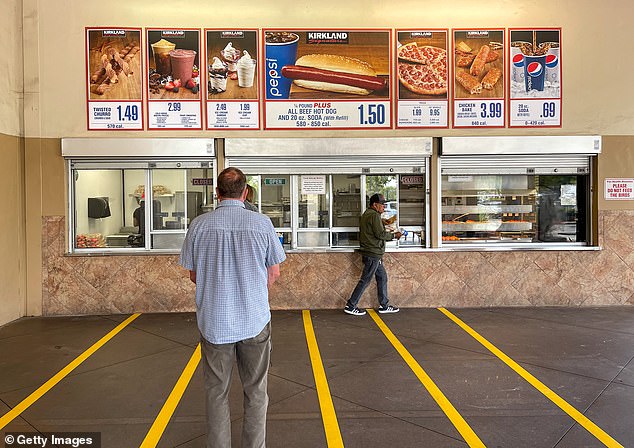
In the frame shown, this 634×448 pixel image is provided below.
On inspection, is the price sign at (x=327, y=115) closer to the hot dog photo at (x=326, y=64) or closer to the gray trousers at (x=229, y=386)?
the hot dog photo at (x=326, y=64)

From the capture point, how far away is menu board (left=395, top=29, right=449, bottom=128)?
8594 millimetres

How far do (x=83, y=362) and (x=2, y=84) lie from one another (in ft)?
15.8

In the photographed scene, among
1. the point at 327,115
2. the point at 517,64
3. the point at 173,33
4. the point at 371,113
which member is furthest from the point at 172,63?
the point at 517,64

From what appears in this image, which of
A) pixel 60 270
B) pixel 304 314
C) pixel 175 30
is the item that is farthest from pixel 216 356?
pixel 175 30

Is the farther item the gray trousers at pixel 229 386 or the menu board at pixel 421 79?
the menu board at pixel 421 79

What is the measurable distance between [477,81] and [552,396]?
5803 mm

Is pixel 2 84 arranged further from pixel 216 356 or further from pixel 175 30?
pixel 216 356

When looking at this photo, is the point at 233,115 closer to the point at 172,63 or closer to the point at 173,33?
the point at 172,63

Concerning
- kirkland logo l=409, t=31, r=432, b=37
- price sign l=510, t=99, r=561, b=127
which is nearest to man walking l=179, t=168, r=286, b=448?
kirkland logo l=409, t=31, r=432, b=37

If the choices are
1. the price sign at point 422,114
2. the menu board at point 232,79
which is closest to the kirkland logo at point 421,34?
the price sign at point 422,114

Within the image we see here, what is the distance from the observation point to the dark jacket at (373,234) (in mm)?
7957

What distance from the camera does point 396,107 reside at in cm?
859

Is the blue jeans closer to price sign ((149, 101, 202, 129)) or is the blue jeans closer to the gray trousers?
price sign ((149, 101, 202, 129))

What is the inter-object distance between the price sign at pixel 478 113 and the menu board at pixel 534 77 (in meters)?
0.25
